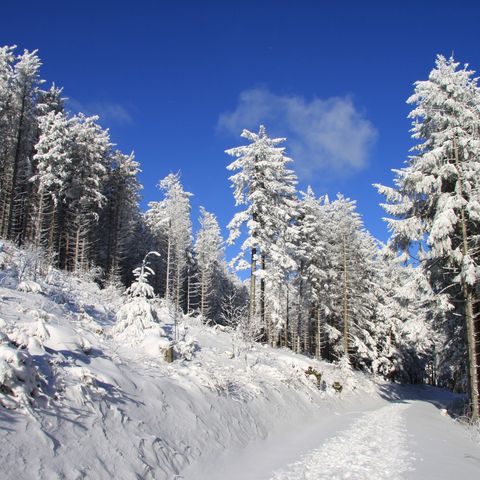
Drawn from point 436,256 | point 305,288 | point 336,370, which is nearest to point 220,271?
point 305,288

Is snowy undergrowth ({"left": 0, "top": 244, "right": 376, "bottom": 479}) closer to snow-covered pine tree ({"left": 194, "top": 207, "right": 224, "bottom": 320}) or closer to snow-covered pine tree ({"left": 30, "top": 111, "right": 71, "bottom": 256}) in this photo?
snow-covered pine tree ({"left": 30, "top": 111, "right": 71, "bottom": 256})

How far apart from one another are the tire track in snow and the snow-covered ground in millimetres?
37

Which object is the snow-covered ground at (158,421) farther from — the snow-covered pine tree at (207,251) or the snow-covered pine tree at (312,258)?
the snow-covered pine tree at (207,251)

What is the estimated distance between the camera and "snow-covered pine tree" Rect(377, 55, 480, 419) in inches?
611

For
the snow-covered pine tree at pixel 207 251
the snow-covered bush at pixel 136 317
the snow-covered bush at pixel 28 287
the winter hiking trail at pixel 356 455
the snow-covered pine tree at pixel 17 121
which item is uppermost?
the snow-covered pine tree at pixel 17 121

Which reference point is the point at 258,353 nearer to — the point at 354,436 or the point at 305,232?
the point at 354,436

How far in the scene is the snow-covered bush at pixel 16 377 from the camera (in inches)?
215

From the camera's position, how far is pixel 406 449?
10023 millimetres

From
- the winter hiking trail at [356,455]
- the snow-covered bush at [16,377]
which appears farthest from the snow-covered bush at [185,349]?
the snow-covered bush at [16,377]

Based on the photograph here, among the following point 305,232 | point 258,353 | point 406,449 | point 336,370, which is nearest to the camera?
point 406,449

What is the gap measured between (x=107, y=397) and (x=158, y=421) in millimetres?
1254

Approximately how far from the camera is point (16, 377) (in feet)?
18.6

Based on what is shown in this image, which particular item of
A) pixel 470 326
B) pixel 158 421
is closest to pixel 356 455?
pixel 158 421

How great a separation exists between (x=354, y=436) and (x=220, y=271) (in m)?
51.9
